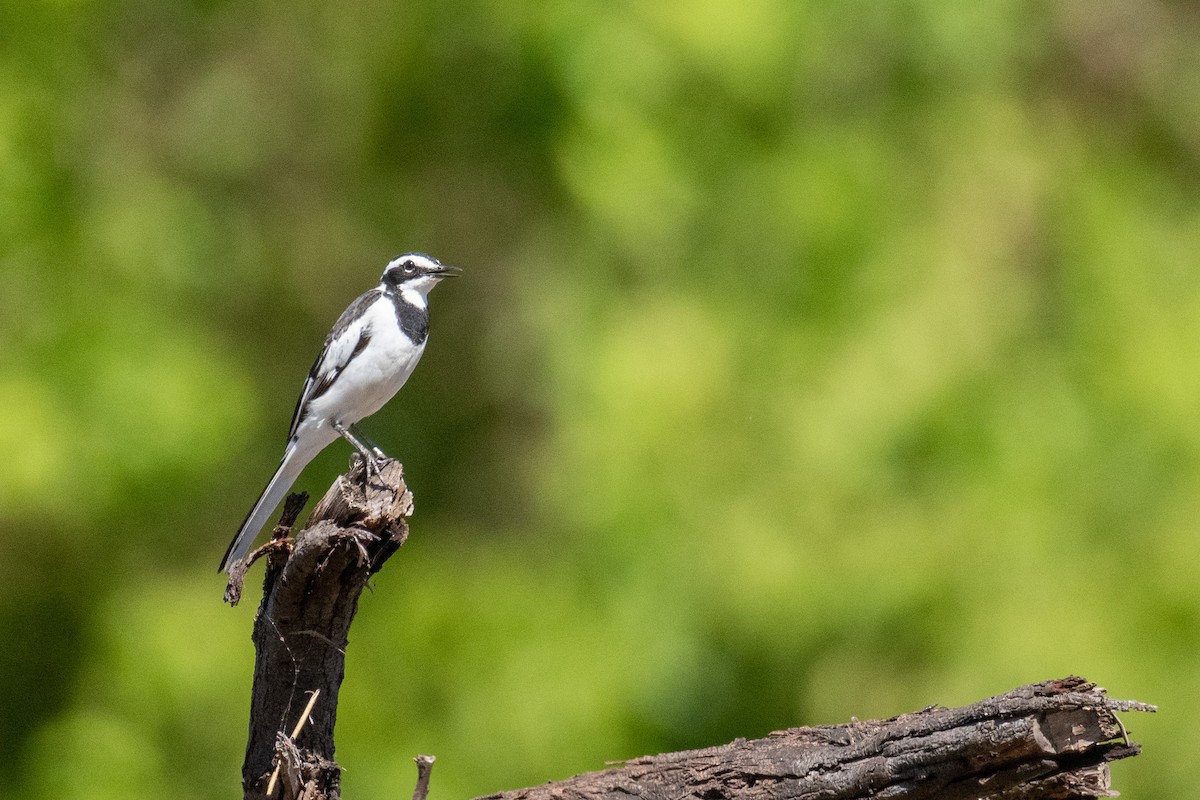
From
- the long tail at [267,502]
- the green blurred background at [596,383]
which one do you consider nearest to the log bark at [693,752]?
the long tail at [267,502]

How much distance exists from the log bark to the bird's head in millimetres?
2467

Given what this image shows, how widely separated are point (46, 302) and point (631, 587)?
434 cm

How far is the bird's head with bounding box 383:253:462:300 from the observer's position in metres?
7.11

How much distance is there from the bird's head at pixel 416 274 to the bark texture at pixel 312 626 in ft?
8.59

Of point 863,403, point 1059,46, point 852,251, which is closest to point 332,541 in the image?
point 863,403

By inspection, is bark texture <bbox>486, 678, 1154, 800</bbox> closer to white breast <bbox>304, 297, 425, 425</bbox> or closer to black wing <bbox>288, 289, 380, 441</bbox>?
white breast <bbox>304, 297, 425, 425</bbox>

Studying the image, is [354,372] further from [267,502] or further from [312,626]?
[312,626]

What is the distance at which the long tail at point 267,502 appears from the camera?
19.6 feet

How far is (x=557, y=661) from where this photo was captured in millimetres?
8961

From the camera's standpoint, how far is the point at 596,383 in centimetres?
906

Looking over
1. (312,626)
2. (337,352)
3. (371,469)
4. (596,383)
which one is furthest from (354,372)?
(596,383)

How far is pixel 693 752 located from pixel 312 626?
128 centimetres

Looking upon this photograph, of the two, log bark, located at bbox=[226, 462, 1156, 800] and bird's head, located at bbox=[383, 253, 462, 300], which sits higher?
bird's head, located at bbox=[383, 253, 462, 300]

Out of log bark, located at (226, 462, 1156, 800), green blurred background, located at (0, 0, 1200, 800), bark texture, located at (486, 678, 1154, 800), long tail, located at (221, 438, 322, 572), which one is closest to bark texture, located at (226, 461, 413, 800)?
log bark, located at (226, 462, 1156, 800)
